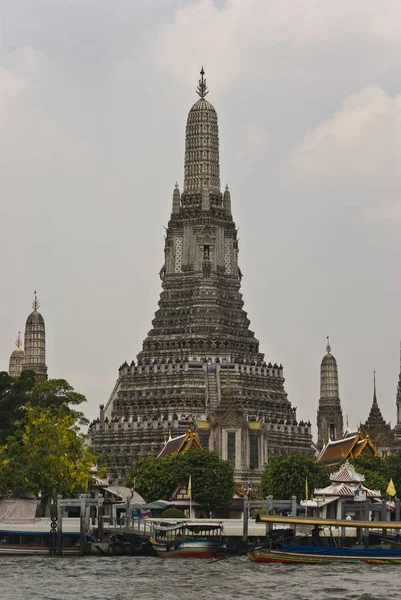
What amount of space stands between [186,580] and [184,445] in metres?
47.7

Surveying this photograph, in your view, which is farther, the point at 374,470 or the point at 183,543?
the point at 374,470

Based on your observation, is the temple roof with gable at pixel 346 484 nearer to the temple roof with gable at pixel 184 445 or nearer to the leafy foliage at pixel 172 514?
the leafy foliage at pixel 172 514

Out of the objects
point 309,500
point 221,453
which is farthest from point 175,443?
point 309,500

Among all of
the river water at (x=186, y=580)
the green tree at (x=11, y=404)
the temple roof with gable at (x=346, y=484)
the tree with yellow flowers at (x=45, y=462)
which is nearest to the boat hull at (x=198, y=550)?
the river water at (x=186, y=580)

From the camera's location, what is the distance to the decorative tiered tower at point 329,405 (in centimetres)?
19088

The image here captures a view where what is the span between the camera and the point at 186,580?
295ft

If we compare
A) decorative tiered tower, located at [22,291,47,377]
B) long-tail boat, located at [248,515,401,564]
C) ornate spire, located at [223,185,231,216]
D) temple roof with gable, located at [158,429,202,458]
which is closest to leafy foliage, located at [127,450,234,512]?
temple roof with gable, located at [158,429,202,458]

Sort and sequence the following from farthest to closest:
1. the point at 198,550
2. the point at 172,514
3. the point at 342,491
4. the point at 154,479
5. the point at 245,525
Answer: the point at 154,479 → the point at 342,491 → the point at 172,514 → the point at 245,525 → the point at 198,550

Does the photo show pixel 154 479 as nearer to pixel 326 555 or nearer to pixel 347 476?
pixel 347 476

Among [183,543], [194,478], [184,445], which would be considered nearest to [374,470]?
[184,445]

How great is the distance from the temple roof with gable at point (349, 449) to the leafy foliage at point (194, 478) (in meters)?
12.5

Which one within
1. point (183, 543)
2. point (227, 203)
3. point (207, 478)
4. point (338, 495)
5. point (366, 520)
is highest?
point (227, 203)

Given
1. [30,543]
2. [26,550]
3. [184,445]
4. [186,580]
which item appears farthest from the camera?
[184,445]

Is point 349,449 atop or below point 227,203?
below
